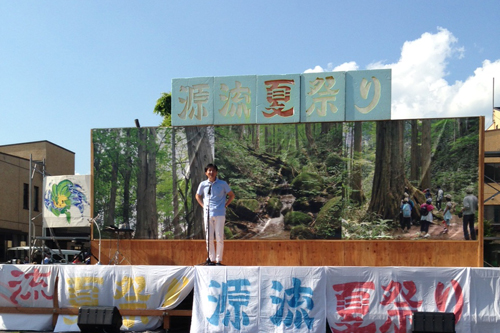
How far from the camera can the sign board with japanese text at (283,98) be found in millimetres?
12984

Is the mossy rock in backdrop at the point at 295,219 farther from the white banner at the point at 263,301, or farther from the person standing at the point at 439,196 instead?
the white banner at the point at 263,301

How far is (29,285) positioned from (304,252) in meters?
6.06

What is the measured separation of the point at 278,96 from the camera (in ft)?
43.3

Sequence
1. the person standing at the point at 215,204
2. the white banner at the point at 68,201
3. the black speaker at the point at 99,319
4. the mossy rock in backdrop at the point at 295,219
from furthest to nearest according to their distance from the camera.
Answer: the white banner at the point at 68,201 < the mossy rock in backdrop at the point at 295,219 < the person standing at the point at 215,204 < the black speaker at the point at 99,319

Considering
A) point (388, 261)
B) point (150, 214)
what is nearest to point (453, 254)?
point (388, 261)

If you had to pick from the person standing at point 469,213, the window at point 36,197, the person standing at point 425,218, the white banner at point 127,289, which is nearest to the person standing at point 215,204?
the white banner at point 127,289

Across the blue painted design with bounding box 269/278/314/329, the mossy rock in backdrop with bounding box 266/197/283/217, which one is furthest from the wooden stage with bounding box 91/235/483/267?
the blue painted design with bounding box 269/278/314/329

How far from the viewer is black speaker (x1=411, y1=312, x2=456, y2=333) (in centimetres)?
882

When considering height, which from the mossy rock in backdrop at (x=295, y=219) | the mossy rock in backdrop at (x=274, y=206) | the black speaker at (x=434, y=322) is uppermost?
the mossy rock in backdrop at (x=274, y=206)

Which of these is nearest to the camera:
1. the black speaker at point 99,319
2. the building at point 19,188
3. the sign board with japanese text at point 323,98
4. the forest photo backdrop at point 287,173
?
the black speaker at point 99,319

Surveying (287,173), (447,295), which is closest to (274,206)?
(287,173)

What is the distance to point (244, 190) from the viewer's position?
13172 millimetres

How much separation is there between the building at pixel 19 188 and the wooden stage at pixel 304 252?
19205 mm

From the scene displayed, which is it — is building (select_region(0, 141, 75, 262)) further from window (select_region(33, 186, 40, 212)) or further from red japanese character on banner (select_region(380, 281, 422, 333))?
red japanese character on banner (select_region(380, 281, 422, 333))
